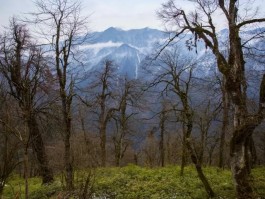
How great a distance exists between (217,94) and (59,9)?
40.6 feet

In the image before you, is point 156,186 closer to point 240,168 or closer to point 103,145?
point 240,168

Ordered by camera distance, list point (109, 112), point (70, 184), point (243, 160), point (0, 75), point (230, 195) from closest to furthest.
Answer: point (243, 160)
point (230, 195)
point (70, 184)
point (0, 75)
point (109, 112)

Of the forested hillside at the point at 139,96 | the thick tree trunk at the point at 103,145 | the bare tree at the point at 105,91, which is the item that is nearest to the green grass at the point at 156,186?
the forested hillside at the point at 139,96

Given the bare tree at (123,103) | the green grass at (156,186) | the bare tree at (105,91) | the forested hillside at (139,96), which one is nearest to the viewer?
the forested hillside at (139,96)

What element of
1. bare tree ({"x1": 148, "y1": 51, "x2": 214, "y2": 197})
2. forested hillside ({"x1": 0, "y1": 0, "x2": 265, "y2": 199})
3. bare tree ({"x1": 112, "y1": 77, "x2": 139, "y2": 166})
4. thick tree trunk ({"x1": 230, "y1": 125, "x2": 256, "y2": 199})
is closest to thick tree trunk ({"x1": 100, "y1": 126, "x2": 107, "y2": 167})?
bare tree ({"x1": 112, "y1": 77, "x2": 139, "y2": 166})

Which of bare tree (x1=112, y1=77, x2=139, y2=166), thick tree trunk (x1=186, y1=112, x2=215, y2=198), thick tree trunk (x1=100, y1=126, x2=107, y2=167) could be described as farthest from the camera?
bare tree (x1=112, y1=77, x2=139, y2=166)

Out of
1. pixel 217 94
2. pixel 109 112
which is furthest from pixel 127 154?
pixel 217 94

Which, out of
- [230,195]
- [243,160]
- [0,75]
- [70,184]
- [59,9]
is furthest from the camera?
[0,75]

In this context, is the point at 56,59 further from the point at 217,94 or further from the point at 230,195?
the point at 217,94

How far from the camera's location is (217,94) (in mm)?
22828

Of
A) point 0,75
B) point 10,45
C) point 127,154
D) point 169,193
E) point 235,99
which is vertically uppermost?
point 10,45

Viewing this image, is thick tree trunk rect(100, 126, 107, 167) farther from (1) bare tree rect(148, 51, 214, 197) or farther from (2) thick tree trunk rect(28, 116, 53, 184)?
(1) bare tree rect(148, 51, 214, 197)

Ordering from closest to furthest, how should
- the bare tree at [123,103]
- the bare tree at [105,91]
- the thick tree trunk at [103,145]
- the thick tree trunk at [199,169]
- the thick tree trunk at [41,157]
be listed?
1. the thick tree trunk at [199,169]
2. the thick tree trunk at [41,157]
3. the thick tree trunk at [103,145]
4. the bare tree at [105,91]
5. the bare tree at [123,103]

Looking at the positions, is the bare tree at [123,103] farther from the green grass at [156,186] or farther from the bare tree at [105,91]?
the green grass at [156,186]
